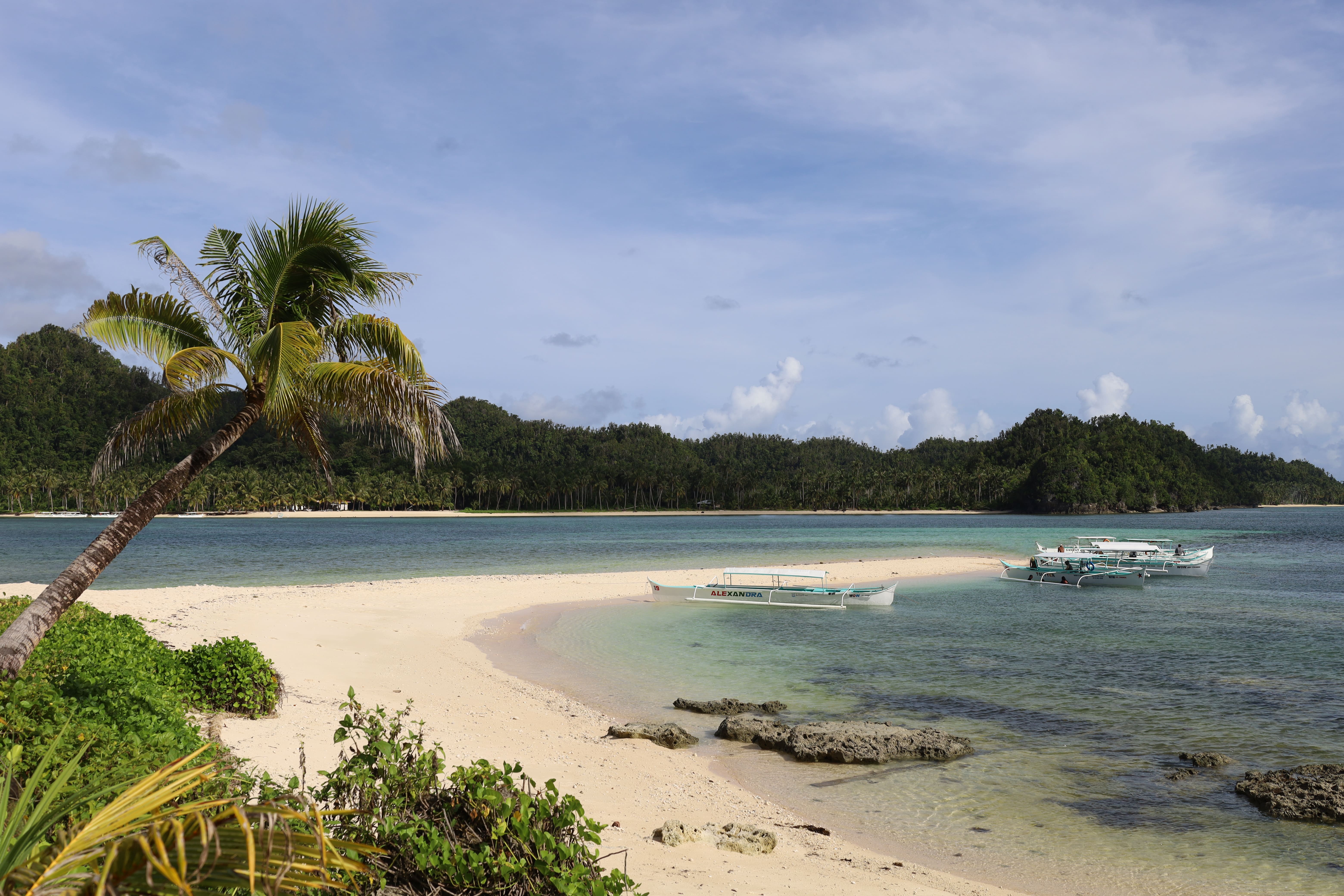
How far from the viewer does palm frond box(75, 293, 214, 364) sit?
10.4 meters

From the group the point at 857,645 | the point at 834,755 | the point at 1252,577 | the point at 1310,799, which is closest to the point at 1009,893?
the point at 834,755

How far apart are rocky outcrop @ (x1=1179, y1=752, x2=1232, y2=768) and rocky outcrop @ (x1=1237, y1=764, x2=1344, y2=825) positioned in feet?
1.78

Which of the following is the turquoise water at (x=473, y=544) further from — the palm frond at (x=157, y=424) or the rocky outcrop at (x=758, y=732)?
the rocky outcrop at (x=758, y=732)

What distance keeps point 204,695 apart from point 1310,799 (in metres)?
14.2

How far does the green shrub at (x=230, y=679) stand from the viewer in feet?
35.4

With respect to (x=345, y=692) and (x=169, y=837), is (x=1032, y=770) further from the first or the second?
(x=169, y=837)

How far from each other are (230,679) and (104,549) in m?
2.66

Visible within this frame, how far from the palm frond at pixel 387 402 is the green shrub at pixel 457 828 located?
5.05 meters

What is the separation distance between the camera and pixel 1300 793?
10.4 m

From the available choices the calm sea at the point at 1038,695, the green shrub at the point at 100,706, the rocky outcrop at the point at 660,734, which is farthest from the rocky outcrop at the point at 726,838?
the green shrub at the point at 100,706

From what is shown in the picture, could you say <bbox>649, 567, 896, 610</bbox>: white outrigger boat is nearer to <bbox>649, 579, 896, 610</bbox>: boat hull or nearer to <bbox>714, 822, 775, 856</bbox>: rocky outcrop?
<bbox>649, 579, 896, 610</bbox>: boat hull

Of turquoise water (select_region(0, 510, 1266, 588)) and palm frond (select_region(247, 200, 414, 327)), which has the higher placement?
palm frond (select_region(247, 200, 414, 327))

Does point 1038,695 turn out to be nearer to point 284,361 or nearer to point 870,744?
point 870,744

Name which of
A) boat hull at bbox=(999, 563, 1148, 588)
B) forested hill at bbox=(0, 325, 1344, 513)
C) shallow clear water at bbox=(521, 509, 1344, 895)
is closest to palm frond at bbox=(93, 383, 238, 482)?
shallow clear water at bbox=(521, 509, 1344, 895)
